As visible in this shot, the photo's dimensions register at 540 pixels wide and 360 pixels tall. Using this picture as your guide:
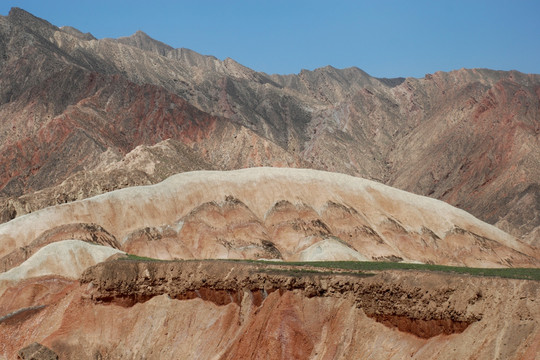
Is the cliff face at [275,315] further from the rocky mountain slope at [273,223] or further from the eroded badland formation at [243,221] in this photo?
the rocky mountain slope at [273,223]

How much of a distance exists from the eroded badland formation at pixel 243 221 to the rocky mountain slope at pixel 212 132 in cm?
47

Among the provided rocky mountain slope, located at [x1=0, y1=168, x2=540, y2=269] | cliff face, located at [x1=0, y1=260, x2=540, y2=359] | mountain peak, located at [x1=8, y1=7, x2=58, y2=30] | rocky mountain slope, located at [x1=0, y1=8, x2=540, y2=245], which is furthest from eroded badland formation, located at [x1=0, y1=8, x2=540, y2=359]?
mountain peak, located at [x1=8, y1=7, x2=58, y2=30]

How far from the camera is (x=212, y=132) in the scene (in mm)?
140375

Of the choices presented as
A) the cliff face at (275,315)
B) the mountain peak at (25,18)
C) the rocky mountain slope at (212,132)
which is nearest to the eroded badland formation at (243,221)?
the cliff face at (275,315)

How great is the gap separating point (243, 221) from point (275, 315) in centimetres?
3690

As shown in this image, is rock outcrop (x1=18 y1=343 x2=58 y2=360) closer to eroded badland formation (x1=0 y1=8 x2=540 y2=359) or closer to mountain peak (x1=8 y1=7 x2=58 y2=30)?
eroded badland formation (x1=0 y1=8 x2=540 y2=359)

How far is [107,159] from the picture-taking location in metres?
113

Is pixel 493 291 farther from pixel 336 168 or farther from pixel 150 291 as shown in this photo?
pixel 336 168

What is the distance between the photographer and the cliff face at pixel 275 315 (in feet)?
83.6

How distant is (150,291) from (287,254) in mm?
32042

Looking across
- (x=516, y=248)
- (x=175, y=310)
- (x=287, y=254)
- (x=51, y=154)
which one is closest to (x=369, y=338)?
(x=175, y=310)

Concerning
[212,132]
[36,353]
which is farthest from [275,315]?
[212,132]

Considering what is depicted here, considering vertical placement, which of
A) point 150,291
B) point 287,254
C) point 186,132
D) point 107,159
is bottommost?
point 150,291

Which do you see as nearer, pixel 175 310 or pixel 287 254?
pixel 175 310
